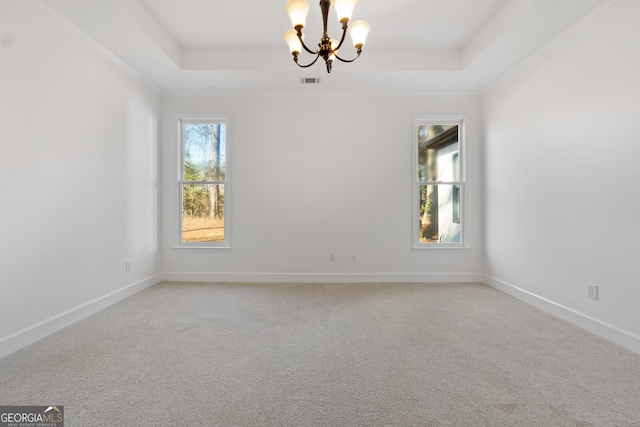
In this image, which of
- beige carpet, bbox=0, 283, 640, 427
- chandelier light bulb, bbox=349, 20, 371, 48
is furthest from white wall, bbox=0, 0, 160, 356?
chandelier light bulb, bbox=349, 20, 371, 48

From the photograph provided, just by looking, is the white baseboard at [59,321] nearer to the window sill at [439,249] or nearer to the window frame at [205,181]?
the window frame at [205,181]

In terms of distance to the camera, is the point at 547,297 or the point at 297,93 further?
the point at 297,93

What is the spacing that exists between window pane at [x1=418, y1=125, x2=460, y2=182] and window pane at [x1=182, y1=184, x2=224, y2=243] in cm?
305

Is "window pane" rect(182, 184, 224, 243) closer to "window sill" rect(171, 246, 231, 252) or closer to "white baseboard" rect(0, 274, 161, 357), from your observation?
"window sill" rect(171, 246, 231, 252)

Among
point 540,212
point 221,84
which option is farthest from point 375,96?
point 540,212

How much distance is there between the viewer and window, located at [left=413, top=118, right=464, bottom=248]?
14.7ft

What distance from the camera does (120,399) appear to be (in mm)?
1636

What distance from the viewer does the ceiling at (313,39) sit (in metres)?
2.74

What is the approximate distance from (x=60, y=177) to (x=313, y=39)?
290cm

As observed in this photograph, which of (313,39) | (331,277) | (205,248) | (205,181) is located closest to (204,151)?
(205,181)

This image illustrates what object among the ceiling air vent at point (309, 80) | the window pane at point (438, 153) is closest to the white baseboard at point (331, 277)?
the window pane at point (438, 153)

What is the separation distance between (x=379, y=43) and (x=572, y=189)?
101 inches

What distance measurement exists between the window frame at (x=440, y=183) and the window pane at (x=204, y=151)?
9.35 feet

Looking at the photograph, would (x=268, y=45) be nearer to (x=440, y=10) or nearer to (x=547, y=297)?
(x=440, y=10)
